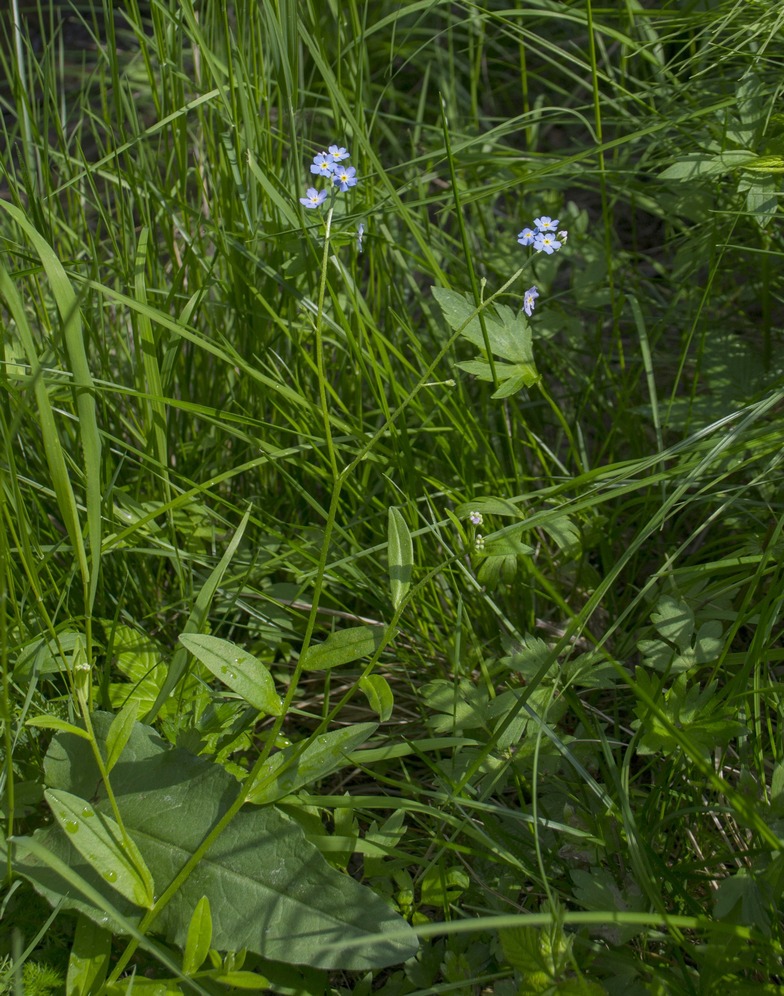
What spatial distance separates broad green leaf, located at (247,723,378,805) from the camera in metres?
1.10

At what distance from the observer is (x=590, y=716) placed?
1364mm

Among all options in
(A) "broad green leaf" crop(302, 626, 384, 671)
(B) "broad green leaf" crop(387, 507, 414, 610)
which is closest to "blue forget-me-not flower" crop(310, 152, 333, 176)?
(B) "broad green leaf" crop(387, 507, 414, 610)

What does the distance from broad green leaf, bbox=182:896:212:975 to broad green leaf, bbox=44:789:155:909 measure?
0.21ft

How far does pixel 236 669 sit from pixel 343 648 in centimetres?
13

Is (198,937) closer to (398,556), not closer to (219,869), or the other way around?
(219,869)

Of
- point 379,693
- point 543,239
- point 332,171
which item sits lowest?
point 379,693

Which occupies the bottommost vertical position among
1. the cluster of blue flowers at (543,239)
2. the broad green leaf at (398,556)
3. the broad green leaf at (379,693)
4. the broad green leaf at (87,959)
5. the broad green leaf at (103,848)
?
the broad green leaf at (87,959)

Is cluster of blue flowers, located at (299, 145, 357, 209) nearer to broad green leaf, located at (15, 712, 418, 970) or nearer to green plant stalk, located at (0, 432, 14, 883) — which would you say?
green plant stalk, located at (0, 432, 14, 883)

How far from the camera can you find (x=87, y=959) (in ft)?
3.49

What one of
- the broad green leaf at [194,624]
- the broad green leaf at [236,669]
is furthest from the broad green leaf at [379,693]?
the broad green leaf at [194,624]

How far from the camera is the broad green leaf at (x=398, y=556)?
42.4 inches

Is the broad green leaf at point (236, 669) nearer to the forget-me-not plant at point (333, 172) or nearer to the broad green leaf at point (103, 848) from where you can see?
the broad green leaf at point (103, 848)

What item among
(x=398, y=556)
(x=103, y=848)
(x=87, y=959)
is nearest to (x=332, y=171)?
(x=398, y=556)

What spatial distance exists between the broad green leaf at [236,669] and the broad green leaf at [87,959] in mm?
334
